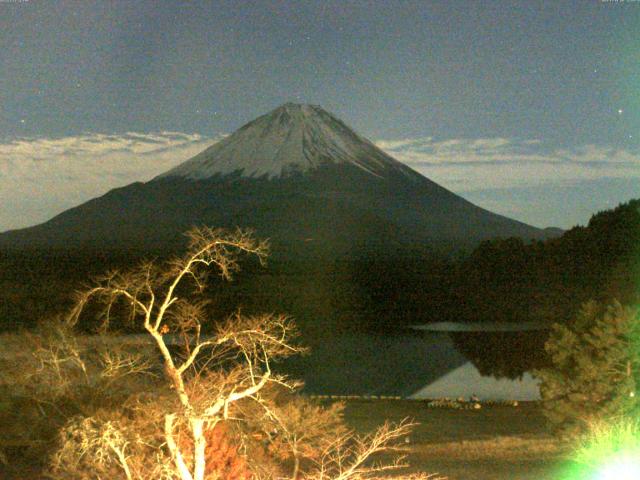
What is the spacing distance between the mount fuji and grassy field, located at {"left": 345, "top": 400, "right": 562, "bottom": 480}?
82.4m

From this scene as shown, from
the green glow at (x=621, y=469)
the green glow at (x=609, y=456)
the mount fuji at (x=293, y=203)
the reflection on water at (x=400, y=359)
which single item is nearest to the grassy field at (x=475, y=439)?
the green glow at (x=609, y=456)

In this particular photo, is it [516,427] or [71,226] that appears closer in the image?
[516,427]

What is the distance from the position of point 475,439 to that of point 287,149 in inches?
4986

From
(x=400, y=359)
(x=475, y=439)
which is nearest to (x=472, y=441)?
(x=475, y=439)

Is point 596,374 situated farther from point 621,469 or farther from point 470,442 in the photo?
point 621,469

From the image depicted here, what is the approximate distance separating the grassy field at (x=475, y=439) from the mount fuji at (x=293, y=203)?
8238 cm

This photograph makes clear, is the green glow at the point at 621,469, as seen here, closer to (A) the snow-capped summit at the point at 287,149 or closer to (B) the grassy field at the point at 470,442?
(B) the grassy field at the point at 470,442

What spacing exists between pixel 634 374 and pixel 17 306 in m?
49.3

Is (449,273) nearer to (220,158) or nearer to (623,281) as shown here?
(623,281)

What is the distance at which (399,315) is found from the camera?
57375 mm

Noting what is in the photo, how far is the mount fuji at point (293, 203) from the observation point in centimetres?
11500

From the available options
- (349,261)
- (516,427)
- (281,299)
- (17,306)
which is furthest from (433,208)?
(516,427)

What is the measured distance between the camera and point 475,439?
1509 cm

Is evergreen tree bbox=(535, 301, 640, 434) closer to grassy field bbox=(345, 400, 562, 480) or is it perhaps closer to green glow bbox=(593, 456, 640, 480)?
grassy field bbox=(345, 400, 562, 480)
